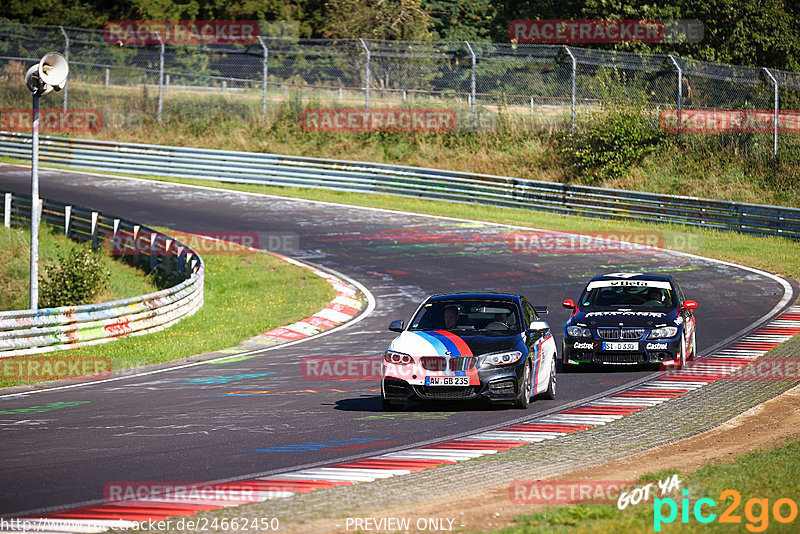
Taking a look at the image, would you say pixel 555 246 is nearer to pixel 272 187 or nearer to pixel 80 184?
pixel 272 187

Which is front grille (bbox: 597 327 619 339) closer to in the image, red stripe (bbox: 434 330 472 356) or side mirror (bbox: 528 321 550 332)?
side mirror (bbox: 528 321 550 332)

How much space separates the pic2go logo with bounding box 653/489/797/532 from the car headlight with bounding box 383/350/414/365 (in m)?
4.87

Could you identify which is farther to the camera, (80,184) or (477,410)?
(80,184)

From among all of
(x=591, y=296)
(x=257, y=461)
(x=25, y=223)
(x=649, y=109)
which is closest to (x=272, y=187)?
(x=25, y=223)

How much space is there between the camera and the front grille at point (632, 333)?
50.4 ft

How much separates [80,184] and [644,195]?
20.1m

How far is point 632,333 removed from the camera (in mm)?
15383

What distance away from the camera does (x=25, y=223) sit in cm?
3136

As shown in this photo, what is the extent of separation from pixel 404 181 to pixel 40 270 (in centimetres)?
1436

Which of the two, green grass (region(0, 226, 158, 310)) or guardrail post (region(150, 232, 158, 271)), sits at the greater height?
guardrail post (region(150, 232, 158, 271))

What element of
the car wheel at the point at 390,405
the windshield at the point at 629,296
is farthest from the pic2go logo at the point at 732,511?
the windshield at the point at 629,296

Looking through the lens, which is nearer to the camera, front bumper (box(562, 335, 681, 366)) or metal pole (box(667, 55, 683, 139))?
front bumper (box(562, 335, 681, 366))
